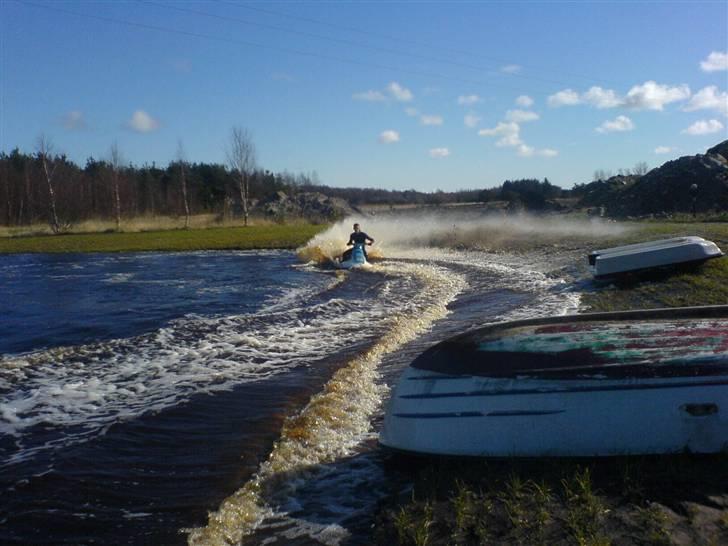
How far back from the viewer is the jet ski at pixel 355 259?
984 inches

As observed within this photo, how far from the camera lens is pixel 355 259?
2522cm

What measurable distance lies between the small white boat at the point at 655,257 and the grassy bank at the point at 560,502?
950 cm

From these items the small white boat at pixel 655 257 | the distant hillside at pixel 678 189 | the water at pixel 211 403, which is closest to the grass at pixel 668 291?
the small white boat at pixel 655 257

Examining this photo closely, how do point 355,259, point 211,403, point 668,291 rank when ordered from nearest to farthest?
point 211,403, point 668,291, point 355,259

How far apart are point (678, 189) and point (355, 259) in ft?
68.4

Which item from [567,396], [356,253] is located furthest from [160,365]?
[356,253]

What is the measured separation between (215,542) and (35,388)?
209 inches

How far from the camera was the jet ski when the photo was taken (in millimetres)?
25000

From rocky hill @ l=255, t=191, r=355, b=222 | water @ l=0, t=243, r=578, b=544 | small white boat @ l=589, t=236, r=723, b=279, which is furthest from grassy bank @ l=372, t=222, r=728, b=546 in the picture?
rocky hill @ l=255, t=191, r=355, b=222

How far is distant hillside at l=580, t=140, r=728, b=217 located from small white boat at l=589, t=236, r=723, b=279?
21.9 meters

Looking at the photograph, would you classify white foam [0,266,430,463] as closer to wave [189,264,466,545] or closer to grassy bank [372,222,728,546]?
wave [189,264,466,545]

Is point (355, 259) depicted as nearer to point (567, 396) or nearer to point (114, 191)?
point (567, 396)

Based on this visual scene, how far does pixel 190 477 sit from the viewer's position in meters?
5.75

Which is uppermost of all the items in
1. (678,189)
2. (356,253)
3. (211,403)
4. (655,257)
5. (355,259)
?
(678,189)
